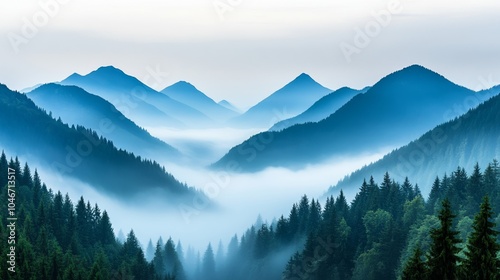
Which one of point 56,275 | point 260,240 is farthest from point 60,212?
point 260,240

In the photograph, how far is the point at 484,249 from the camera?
103ft

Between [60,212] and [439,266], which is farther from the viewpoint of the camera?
[60,212]

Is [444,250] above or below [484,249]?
above

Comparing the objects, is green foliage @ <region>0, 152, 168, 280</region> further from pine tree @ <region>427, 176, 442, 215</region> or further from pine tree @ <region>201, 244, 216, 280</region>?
pine tree @ <region>427, 176, 442, 215</region>

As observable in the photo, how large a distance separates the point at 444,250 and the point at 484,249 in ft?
6.44

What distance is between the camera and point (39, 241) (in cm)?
9881

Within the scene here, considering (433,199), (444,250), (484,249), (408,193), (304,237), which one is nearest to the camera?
(484,249)

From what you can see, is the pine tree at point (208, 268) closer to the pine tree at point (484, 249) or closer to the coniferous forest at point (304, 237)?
the coniferous forest at point (304, 237)

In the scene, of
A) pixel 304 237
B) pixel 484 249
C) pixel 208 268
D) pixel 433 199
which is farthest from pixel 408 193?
pixel 484 249

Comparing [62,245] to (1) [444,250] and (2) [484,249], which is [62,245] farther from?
(2) [484,249]

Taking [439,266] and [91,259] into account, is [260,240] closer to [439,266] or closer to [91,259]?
[91,259]

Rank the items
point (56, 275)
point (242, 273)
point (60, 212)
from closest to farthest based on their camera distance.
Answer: point (56, 275) → point (60, 212) → point (242, 273)

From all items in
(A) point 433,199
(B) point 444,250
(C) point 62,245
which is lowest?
(B) point 444,250

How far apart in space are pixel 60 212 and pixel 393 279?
218 feet
